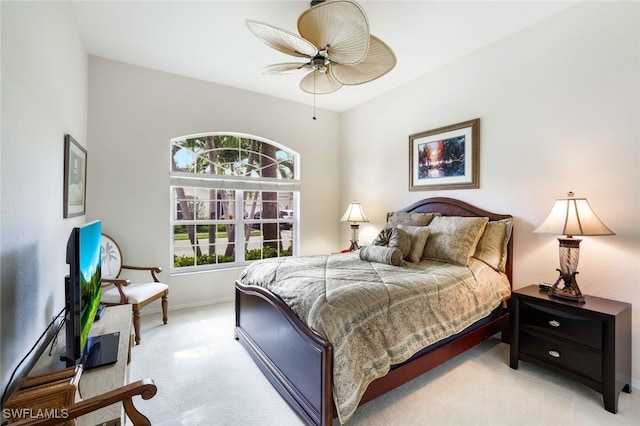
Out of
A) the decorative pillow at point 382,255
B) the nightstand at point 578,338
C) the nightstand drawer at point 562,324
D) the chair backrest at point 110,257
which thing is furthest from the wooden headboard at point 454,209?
the chair backrest at point 110,257

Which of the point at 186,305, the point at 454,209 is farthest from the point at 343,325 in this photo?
the point at 186,305

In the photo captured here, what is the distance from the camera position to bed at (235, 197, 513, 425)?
156 cm

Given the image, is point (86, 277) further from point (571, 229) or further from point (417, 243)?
point (571, 229)

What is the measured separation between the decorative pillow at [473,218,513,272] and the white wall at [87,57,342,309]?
3.07 metres

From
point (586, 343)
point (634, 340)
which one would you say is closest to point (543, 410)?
point (586, 343)

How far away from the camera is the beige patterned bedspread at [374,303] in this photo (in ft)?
5.13

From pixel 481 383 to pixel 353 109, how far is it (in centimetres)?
404

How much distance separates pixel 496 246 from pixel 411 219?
36.6 inches

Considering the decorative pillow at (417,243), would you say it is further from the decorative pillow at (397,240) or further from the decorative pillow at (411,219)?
the decorative pillow at (411,219)

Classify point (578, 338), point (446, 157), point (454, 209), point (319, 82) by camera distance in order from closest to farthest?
point (578, 338)
point (319, 82)
point (454, 209)
point (446, 157)

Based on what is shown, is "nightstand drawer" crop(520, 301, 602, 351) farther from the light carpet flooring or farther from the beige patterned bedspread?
the light carpet flooring

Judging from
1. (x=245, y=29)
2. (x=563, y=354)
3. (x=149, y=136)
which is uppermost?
(x=245, y=29)

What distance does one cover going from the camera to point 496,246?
106 inches

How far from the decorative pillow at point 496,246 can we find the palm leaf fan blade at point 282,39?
229 cm
